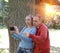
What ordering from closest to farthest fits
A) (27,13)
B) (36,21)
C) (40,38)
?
(40,38)
(36,21)
(27,13)

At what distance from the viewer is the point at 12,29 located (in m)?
3.55

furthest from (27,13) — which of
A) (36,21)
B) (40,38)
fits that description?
(40,38)

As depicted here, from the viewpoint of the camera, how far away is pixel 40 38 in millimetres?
3398

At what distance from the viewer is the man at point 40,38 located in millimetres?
3404

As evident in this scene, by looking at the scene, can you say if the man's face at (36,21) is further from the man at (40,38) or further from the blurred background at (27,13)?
the blurred background at (27,13)

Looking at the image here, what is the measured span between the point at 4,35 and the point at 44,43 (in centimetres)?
204

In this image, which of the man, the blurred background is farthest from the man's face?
the blurred background

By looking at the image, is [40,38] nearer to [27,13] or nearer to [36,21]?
[36,21]

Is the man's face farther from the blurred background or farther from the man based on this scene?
the blurred background

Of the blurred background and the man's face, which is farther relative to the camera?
the blurred background

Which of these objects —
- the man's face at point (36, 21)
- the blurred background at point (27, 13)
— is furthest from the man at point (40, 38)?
the blurred background at point (27, 13)

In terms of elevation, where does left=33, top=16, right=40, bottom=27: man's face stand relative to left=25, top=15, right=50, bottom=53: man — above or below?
above

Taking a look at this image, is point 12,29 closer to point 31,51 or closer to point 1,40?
point 31,51

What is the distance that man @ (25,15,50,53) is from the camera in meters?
3.40
